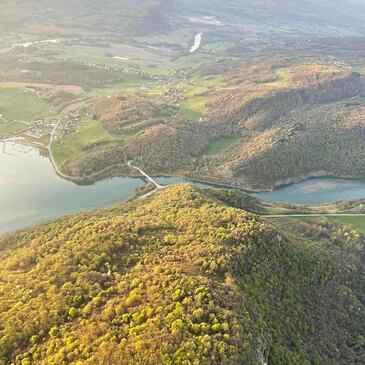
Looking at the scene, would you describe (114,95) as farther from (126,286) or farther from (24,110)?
(126,286)

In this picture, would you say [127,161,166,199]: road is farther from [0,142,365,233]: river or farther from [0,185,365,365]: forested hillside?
[0,185,365,365]: forested hillside

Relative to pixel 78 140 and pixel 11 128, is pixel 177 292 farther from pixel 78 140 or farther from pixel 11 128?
pixel 11 128

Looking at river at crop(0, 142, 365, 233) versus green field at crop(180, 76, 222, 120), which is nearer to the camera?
river at crop(0, 142, 365, 233)

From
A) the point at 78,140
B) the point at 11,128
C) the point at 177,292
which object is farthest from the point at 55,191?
the point at 177,292

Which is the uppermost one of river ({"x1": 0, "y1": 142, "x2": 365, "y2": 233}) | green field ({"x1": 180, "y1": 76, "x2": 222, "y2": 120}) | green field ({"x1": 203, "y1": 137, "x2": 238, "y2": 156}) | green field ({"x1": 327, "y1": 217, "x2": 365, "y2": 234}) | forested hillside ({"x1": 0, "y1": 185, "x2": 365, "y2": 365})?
forested hillside ({"x1": 0, "y1": 185, "x2": 365, "y2": 365})

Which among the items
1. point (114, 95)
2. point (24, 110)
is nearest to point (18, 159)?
point (24, 110)

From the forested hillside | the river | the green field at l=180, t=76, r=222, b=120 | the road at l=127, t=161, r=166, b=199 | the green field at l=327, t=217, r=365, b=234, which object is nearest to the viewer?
the forested hillside

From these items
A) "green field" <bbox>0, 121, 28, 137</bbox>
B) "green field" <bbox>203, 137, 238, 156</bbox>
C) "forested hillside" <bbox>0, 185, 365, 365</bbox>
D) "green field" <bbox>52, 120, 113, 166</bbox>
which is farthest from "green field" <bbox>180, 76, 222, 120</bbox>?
"forested hillside" <bbox>0, 185, 365, 365</bbox>
